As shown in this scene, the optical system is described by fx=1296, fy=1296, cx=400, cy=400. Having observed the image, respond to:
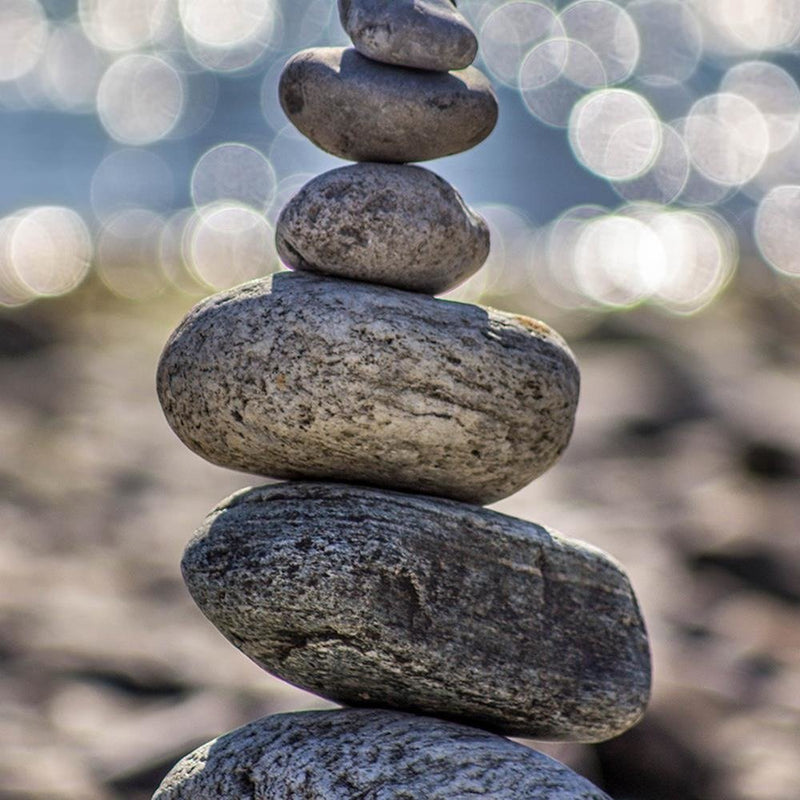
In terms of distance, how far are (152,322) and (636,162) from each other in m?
19.7

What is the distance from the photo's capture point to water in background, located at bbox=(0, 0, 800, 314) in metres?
18.6

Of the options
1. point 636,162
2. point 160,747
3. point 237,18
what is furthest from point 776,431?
point 237,18

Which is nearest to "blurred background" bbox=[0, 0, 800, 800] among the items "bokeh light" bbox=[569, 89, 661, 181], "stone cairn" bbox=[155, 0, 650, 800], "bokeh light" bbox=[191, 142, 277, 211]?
"bokeh light" bbox=[191, 142, 277, 211]

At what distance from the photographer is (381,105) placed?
12.4 ft

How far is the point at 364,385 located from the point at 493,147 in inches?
1125

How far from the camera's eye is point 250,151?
1174 inches

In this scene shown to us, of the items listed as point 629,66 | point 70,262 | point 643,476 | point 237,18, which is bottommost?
point 643,476

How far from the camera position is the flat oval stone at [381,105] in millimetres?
3783

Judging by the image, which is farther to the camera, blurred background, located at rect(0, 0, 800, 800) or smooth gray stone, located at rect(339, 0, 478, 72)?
blurred background, located at rect(0, 0, 800, 800)

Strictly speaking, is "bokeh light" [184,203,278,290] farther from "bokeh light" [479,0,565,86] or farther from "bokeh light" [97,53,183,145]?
"bokeh light" [479,0,565,86]

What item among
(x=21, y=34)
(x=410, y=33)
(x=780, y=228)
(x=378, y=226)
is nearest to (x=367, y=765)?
(x=378, y=226)

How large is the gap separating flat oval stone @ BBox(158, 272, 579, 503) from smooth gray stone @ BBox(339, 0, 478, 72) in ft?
A: 2.20

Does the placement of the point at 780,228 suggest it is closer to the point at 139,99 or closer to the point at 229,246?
the point at 229,246

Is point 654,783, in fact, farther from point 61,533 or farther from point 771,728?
point 61,533
